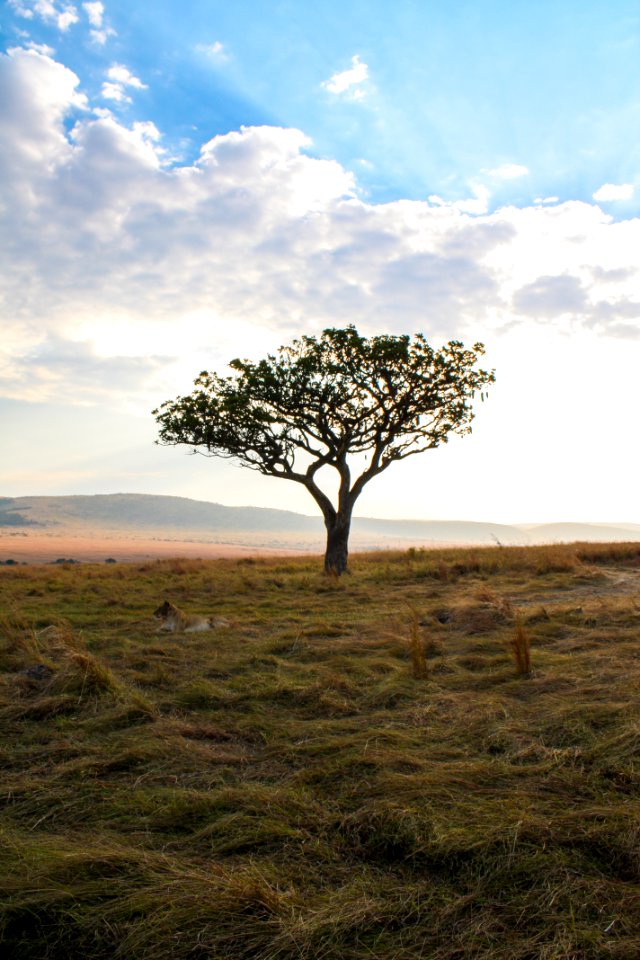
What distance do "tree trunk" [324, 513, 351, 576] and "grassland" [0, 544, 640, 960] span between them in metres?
13.2

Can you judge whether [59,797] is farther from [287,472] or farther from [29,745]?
[287,472]

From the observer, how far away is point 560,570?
16250 mm

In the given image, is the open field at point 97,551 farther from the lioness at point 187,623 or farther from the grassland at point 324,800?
the grassland at point 324,800

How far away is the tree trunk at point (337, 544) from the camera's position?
831 inches

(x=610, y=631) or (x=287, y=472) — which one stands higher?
(x=287, y=472)

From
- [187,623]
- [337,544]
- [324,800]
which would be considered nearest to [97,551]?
[337,544]

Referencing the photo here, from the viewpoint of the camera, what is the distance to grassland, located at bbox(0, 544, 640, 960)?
88.1 inches

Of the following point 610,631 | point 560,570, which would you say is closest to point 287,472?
point 560,570

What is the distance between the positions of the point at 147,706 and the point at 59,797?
1608 millimetres

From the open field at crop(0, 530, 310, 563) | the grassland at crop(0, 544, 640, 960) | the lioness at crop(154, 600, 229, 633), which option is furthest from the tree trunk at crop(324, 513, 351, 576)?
the open field at crop(0, 530, 310, 563)

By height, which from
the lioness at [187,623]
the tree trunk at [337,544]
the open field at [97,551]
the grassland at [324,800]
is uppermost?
the tree trunk at [337,544]

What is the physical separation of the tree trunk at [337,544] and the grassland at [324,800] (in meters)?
13.2

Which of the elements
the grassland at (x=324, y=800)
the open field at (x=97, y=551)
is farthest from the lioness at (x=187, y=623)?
the open field at (x=97, y=551)

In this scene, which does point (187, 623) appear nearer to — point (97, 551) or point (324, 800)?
point (324, 800)
